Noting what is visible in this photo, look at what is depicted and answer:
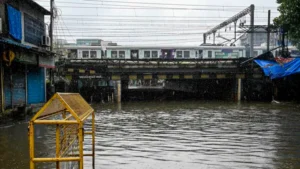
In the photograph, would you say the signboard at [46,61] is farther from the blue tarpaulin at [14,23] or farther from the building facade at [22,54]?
the blue tarpaulin at [14,23]

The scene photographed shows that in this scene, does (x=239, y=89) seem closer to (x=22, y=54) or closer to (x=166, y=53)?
(x=166, y=53)

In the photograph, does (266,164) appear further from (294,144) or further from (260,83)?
(260,83)

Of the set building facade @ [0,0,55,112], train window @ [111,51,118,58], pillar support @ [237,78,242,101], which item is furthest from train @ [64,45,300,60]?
building facade @ [0,0,55,112]

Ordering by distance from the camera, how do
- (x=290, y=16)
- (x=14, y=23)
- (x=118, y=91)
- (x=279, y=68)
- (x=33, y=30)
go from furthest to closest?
(x=118, y=91), (x=279, y=68), (x=290, y=16), (x=33, y=30), (x=14, y=23)

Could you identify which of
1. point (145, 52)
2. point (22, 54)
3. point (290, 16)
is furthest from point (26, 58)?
point (290, 16)

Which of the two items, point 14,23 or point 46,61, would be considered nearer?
point 14,23

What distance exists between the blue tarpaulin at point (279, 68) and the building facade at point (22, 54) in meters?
18.4

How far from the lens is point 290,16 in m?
24.6

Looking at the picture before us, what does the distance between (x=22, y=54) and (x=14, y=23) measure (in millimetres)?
1850

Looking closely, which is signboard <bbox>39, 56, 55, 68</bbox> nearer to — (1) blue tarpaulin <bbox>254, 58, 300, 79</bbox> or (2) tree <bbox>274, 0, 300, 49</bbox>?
(1) blue tarpaulin <bbox>254, 58, 300, 79</bbox>

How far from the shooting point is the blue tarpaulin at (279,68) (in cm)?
2498

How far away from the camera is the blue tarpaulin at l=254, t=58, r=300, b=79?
24984mm

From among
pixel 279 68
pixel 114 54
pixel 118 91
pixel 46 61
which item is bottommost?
pixel 118 91

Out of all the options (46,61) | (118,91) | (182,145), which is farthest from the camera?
(118,91)
